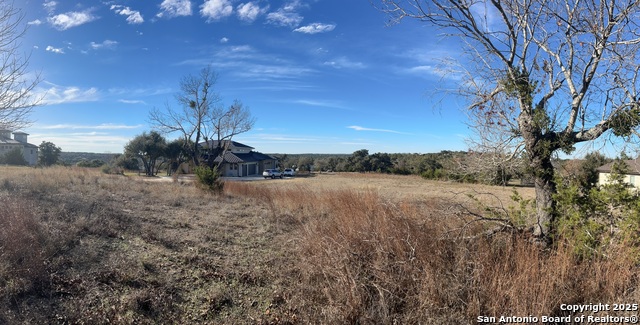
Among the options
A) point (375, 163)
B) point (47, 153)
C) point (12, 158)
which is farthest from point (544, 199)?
point (47, 153)

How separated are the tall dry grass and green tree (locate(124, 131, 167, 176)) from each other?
4297cm

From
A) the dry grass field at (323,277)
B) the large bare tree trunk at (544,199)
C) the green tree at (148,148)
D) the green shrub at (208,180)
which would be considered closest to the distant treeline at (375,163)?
the green tree at (148,148)

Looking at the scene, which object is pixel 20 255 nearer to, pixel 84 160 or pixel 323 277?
pixel 323 277

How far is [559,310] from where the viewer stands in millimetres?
3029

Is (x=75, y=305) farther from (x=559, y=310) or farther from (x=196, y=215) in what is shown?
(x=196, y=215)

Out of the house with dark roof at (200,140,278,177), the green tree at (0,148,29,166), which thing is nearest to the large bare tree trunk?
the house with dark roof at (200,140,278,177)

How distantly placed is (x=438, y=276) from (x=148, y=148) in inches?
1757

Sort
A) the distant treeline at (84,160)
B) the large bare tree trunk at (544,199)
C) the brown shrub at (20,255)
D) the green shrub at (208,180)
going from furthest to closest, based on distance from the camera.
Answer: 1. the distant treeline at (84,160)
2. the green shrub at (208,180)
3. the large bare tree trunk at (544,199)
4. the brown shrub at (20,255)

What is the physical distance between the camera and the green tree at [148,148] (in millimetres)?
41156

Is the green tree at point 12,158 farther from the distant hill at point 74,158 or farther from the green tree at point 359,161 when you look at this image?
the green tree at point 359,161

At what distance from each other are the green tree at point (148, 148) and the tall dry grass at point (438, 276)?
4297 centimetres

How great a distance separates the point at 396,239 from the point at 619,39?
11.9 ft

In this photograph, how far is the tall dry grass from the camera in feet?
9.86

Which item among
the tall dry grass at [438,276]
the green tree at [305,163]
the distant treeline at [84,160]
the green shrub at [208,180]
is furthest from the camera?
the green tree at [305,163]
